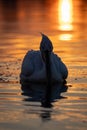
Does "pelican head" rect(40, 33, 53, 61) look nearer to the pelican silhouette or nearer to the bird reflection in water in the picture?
the pelican silhouette

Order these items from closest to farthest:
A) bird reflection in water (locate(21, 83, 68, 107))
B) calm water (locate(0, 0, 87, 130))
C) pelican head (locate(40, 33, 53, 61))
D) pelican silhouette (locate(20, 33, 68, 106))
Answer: calm water (locate(0, 0, 87, 130))
bird reflection in water (locate(21, 83, 68, 107))
pelican silhouette (locate(20, 33, 68, 106))
pelican head (locate(40, 33, 53, 61))

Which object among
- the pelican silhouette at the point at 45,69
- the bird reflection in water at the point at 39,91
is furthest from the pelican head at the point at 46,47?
the bird reflection in water at the point at 39,91

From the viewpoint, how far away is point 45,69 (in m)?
14.6

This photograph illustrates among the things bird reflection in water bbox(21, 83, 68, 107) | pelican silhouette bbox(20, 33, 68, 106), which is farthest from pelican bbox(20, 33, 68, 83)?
bird reflection in water bbox(21, 83, 68, 107)

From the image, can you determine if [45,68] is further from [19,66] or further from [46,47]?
[19,66]

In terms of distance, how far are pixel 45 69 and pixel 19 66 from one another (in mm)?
2111

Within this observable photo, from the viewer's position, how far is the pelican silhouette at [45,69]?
47.9 ft

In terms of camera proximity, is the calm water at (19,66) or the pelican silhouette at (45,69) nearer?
the calm water at (19,66)

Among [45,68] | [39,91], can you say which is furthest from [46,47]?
[39,91]

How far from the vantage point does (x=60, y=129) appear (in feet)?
33.2

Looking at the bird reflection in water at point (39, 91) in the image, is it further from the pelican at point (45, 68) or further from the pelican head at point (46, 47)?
the pelican head at point (46, 47)

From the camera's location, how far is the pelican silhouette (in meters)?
14.6

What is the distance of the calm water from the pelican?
256mm

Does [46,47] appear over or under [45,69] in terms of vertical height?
over
